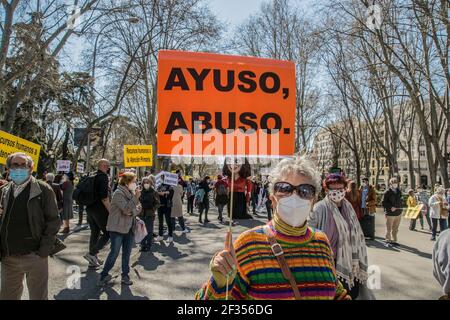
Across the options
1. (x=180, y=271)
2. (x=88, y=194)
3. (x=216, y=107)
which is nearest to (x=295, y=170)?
(x=216, y=107)

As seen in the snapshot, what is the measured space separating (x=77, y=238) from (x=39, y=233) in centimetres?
693

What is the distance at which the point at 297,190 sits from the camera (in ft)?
7.45

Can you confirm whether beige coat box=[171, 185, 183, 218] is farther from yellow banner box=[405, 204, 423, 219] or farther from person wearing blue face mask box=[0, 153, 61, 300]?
yellow banner box=[405, 204, 423, 219]

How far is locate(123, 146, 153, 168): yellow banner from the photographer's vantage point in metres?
12.1

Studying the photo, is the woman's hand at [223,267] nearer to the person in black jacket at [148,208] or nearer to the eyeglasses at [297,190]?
the eyeglasses at [297,190]

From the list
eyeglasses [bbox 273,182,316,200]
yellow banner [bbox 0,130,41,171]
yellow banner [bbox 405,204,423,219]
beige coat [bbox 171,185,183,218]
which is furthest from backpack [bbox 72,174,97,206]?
yellow banner [bbox 405,204,423,219]

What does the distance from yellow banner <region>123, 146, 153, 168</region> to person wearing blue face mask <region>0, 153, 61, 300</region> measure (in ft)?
26.1

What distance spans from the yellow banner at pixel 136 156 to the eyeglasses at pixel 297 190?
33.5 feet

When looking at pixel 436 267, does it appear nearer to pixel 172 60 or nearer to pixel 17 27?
pixel 172 60

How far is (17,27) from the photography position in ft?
37.1

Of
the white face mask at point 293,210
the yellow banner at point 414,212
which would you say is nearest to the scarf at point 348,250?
the white face mask at point 293,210

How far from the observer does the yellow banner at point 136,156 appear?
1214 cm

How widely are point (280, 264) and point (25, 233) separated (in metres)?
2.99
